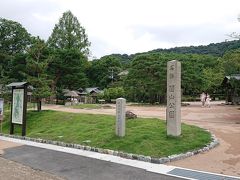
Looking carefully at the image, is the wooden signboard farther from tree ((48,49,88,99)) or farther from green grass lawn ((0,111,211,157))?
tree ((48,49,88,99))

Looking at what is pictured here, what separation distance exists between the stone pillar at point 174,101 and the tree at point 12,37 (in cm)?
4983

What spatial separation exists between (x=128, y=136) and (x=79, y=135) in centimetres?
261

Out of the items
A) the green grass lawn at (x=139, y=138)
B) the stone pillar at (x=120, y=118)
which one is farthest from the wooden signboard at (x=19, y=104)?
the stone pillar at (x=120, y=118)

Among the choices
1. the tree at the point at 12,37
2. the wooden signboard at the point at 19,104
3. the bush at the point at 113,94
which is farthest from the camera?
the tree at the point at 12,37

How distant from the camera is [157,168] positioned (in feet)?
26.0

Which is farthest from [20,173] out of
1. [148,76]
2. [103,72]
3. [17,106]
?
[103,72]

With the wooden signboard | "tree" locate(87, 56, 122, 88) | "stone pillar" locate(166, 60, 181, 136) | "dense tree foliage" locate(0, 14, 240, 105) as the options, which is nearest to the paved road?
"stone pillar" locate(166, 60, 181, 136)

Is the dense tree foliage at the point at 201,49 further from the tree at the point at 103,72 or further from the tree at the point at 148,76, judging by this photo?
the tree at the point at 148,76

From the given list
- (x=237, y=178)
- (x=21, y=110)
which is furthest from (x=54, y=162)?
(x=21, y=110)

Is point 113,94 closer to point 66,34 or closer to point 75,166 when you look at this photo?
point 66,34

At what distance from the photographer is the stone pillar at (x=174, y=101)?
10.8m

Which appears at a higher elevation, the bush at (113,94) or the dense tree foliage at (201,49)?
the dense tree foliage at (201,49)

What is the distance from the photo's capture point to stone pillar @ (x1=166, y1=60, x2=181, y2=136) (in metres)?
10.8

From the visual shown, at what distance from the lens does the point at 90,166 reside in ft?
27.2
